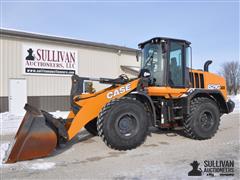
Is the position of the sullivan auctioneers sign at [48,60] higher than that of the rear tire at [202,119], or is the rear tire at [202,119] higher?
the sullivan auctioneers sign at [48,60]

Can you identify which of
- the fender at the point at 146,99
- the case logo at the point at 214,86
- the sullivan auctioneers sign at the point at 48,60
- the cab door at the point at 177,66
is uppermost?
the sullivan auctioneers sign at the point at 48,60

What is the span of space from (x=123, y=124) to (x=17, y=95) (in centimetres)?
1170

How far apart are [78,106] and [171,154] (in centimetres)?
252

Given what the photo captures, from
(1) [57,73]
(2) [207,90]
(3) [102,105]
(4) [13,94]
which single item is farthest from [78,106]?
(1) [57,73]

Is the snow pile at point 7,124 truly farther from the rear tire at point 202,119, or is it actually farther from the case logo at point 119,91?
the rear tire at point 202,119

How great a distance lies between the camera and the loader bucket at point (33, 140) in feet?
20.2

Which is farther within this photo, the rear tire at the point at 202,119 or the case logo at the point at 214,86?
the case logo at the point at 214,86

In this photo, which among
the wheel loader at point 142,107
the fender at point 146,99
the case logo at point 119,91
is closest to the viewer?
the wheel loader at point 142,107

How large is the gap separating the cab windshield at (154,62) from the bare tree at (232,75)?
48.3 m

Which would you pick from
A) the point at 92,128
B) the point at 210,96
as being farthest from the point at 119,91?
the point at 210,96

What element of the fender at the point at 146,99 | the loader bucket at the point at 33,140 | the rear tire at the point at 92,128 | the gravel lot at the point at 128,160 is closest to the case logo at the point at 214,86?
the gravel lot at the point at 128,160

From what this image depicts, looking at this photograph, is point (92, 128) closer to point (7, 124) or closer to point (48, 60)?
point (7, 124)

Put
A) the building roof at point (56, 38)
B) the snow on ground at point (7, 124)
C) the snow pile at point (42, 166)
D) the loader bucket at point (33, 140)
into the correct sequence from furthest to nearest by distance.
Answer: the building roof at point (56, 38) → the snow on ground at point (7, 124) → the loader bucket at point (33, 140) → the snow pile at point (42, 166)

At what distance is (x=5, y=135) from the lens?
1015cm
